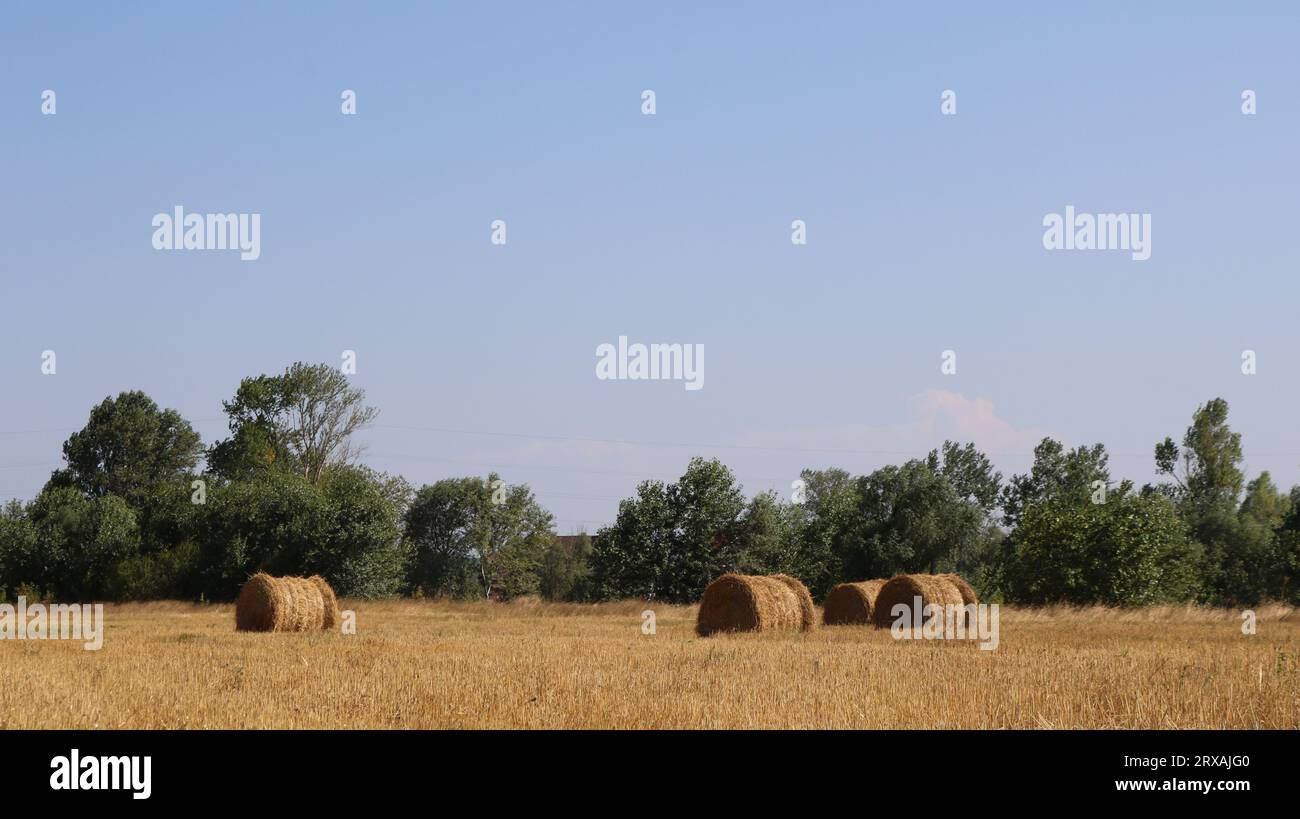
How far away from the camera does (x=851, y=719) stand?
12844mm

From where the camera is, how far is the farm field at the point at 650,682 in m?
12.8

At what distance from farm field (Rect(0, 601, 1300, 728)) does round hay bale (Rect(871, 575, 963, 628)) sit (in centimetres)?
258

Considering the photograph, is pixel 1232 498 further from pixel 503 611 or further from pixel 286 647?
pixel 286 647

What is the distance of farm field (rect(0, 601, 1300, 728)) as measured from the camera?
42.1 feet

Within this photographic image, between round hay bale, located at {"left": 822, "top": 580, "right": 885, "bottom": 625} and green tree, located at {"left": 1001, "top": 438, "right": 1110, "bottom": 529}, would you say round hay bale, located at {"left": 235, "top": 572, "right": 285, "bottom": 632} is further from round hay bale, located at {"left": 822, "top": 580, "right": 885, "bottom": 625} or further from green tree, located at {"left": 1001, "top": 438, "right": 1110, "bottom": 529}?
green tree, located at {"left": 1001, "top": 438, "right": 1110, "bottom": 529}

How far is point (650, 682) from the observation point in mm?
16453

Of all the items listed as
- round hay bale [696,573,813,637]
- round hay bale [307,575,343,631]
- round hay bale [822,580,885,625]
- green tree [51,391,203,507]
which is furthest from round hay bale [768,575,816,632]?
green tree [51,391,203,507]

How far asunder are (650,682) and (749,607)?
14.2m

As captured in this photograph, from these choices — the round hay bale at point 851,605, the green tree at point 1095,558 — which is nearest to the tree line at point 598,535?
the green tree at point 1095,558

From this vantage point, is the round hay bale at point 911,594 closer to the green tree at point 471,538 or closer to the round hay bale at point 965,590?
the round hay bale at point 965,590

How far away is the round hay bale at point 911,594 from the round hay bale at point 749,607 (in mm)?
1812

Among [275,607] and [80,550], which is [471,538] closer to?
[80,550]
